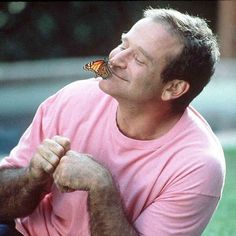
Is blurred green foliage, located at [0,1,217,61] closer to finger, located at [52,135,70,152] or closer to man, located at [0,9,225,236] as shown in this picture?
man, located at [0,9,225,236]

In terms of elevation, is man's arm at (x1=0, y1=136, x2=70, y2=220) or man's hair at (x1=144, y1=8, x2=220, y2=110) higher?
man's hair at (x1=144, y1=8, x2=220, y2=110)

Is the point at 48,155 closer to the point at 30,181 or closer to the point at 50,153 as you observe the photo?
the point at 50,153

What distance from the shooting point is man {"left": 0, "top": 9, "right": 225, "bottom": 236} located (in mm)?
3121

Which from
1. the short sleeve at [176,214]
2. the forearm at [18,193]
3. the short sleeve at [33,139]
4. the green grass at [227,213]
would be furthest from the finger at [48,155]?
the green grass at [227,213]

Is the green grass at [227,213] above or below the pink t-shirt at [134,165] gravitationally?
below

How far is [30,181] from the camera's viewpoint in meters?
3.21

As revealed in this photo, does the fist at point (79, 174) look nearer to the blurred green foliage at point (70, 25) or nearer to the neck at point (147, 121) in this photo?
the neck at point (147, 121)

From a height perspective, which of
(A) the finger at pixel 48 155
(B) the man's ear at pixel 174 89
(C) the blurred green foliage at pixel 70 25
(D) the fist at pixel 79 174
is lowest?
(C) the blurred green foliage at pixel 70 25

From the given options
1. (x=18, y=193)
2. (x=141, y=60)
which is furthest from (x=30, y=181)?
(x=141, y=60)

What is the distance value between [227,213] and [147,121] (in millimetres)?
2518

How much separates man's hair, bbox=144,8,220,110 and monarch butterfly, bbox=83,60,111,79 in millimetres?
229

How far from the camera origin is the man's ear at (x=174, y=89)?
10.9 feet

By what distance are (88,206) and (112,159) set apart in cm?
22

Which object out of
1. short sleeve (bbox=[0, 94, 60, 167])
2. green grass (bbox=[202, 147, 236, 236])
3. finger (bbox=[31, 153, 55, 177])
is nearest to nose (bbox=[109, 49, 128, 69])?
short sleeve (bbox=[0, 94, 60, 167])
